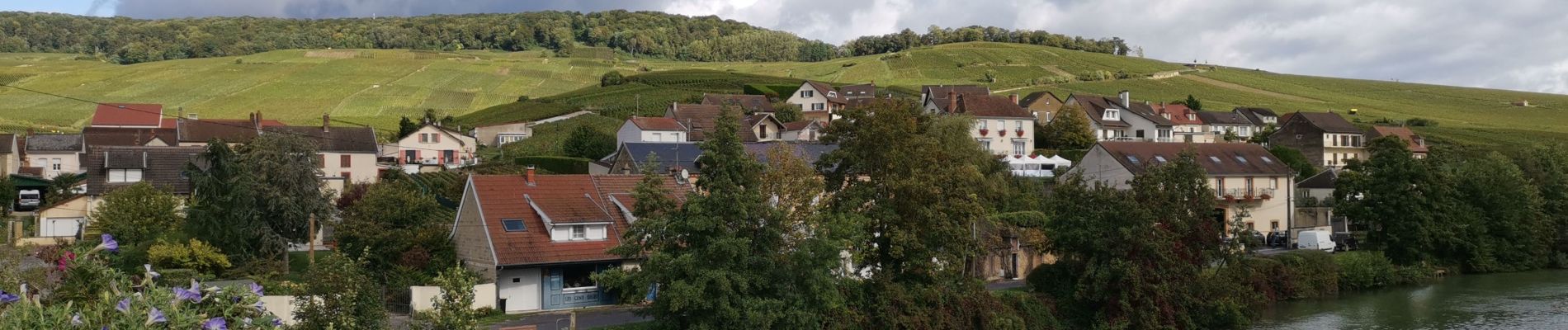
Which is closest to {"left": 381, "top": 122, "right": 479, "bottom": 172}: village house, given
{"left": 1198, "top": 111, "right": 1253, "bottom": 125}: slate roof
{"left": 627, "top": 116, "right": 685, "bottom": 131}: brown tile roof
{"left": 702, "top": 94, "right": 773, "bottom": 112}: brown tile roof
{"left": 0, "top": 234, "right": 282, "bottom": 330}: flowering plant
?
{"left": 627, "top": 116, "right": 685, "bottom": 131}: brown tile roof

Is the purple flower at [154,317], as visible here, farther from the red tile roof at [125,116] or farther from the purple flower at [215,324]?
the red tile roof at [125,116]

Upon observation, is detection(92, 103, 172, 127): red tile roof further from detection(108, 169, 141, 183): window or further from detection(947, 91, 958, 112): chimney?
detection(947, 91, 958, 112): chimney

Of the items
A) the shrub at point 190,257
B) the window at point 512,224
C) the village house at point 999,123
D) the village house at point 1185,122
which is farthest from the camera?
the village house at point 1185,122

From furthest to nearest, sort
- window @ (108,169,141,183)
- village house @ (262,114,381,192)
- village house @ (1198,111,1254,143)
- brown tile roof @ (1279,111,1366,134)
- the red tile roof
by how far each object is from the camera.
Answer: village house @ (1198,111,1254,143) → brown tile roof @ (1279,111,1366,134) → the red tile roof → village house @ (262,114,381,192) → window @ (108,169,141,183)

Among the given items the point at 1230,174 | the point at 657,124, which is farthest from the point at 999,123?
the point at 657,124

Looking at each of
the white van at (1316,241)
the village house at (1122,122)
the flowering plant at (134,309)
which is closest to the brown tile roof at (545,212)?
the flowering plant at (134,309)

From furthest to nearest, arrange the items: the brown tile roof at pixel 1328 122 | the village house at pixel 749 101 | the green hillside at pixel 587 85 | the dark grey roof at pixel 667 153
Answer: the green hillside at pixel 587 85, the village house at pixel 749 101, the brown tile roof at pixel 1328 122, the dark grey roof at pixel 667 153
